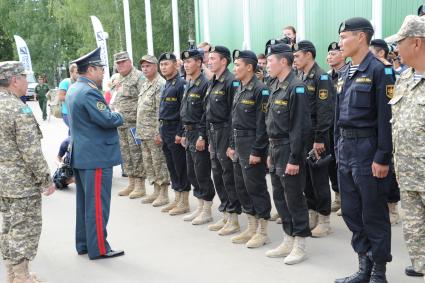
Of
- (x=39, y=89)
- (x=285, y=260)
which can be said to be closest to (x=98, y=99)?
(x=285, y=260)

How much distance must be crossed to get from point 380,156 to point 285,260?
1.50m

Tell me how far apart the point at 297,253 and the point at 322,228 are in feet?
2.76

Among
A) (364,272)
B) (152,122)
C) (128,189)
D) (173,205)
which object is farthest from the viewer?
(128,189)

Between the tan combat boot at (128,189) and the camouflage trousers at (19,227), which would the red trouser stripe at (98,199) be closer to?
the camouflage trousers at (19,227)

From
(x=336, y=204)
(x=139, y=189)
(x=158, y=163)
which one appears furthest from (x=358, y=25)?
(x=139, y=189)

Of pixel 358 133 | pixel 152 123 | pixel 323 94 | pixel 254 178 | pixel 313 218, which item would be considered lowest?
pixel 313 218

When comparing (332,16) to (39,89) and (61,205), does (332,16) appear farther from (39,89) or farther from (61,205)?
(39,89)

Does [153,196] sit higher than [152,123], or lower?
lower

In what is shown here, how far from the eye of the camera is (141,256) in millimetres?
5098

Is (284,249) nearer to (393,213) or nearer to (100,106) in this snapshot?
(393,213)

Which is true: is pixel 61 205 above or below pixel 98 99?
below

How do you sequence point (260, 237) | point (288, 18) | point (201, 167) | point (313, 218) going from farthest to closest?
point (288, 18) → point (201, 167) → point (313, 218) → point (260, 237)

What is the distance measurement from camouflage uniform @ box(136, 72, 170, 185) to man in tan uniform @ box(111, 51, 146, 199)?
40cm

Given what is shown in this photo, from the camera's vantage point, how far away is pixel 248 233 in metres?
5.30
